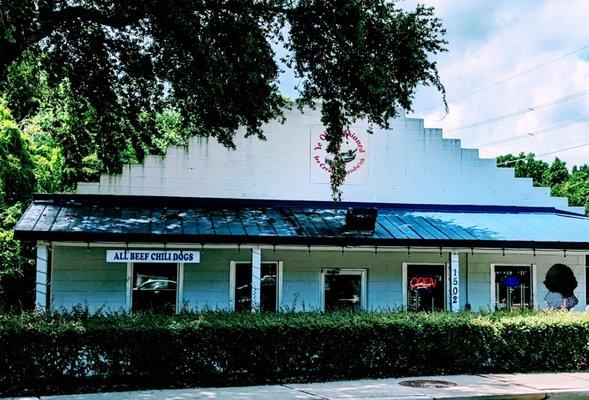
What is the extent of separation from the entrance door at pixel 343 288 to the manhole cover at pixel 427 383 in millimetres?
6278

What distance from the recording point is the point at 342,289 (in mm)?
18641

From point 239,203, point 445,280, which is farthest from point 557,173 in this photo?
point 239,203

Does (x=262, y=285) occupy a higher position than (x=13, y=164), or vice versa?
(x=13, y=164)

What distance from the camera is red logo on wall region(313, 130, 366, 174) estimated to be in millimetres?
19641

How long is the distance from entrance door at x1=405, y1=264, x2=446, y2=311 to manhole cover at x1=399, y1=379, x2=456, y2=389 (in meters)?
6.78

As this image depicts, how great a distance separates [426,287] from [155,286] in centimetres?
722

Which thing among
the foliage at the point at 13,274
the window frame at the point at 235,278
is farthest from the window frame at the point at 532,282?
the foliage at the point at 13,274

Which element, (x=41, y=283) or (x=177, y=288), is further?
(x=177, y=288)

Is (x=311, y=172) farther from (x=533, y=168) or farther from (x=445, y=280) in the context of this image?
(x=533, y=168)

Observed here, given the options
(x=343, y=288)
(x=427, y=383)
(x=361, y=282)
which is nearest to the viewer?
(x=427, y=383)

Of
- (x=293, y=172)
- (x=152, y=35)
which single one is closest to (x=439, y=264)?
(x=293, y=172)

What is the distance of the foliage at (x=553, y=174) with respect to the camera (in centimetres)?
6303

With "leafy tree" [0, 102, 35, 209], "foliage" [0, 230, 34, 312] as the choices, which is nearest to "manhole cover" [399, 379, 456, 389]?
"foliage" [0, 230, 34, 312]

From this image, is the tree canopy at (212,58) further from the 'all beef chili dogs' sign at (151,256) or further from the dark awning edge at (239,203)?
the 'all beef chili dogs' sign at (151,256)
